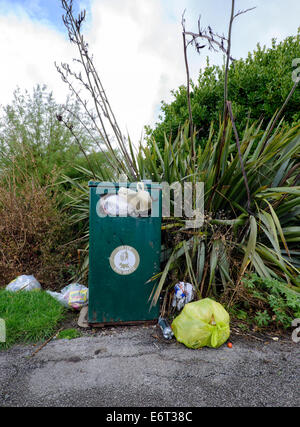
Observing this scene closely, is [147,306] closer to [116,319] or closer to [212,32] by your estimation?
[116,319]

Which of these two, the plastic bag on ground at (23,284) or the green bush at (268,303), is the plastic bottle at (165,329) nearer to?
the green bush at (268,303)

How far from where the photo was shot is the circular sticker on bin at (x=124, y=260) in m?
2.05

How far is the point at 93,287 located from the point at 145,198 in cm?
80

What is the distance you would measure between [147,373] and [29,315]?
1.14 m

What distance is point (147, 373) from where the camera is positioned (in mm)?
1561

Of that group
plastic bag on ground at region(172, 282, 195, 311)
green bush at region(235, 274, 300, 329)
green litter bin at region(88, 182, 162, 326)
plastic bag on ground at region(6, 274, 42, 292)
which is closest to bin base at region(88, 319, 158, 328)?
green litter bin at region(88, 182, 162, 326)

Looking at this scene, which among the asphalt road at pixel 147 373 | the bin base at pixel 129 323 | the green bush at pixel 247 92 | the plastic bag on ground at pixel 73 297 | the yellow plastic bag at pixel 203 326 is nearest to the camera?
the asphalt road at pixel 147 373

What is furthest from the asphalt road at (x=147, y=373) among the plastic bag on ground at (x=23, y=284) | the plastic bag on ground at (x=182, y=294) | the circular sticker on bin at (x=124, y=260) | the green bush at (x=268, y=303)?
the plastic bag on ground at (x=23, y=284)

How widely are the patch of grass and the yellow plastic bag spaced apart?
77cm

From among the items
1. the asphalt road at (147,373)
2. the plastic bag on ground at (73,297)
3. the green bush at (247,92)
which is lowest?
the asphalt road at (147,373)

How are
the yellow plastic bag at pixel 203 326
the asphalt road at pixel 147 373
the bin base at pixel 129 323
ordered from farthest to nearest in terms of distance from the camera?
the bin base at pixel 129 323
the yellow plastic bag at pixel 203 326
the asphalt road at pixel 147 373

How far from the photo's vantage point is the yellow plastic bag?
1.80 metres

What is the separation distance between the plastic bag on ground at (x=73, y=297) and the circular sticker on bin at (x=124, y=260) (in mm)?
681
